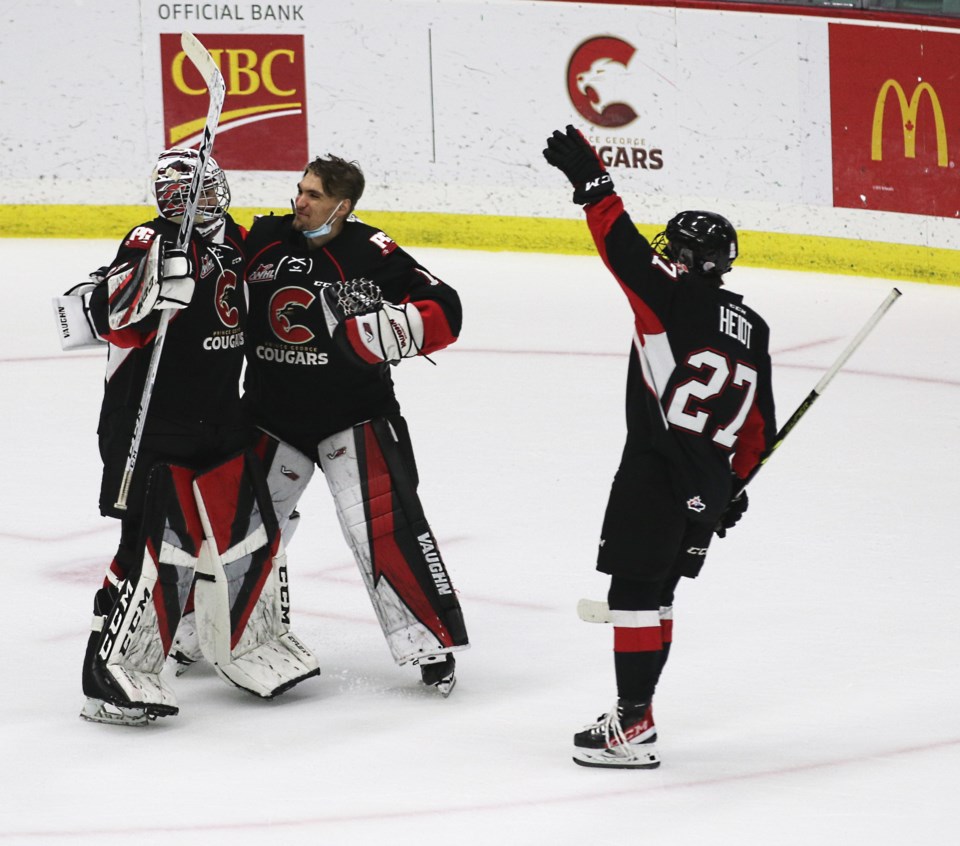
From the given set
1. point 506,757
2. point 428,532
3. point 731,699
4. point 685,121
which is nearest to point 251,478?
point 428,532

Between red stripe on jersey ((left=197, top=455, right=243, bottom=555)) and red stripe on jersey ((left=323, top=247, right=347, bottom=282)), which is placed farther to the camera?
red stripe on jersey ((left=323, top=247, right=347, bottom=282))

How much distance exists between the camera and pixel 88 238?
916cm

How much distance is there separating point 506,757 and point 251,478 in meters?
0.82

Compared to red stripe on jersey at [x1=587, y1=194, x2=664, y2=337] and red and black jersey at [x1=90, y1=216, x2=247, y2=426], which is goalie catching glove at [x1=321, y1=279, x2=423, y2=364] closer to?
red and black jersey at [x1=90, y1=216, x2=247, y2=426]

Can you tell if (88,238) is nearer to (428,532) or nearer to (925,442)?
(925,442)

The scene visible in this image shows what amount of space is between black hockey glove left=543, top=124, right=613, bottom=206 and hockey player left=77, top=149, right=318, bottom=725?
2.61 feet

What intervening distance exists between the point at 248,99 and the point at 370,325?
5387 mm

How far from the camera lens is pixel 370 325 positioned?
383 cm

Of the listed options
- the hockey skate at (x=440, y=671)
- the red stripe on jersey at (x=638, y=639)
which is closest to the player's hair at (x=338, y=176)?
the hockey skate at (x=440, y=671)

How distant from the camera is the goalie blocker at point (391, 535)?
4039 millimetres

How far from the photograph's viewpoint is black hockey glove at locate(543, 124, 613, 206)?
3311 millimetres

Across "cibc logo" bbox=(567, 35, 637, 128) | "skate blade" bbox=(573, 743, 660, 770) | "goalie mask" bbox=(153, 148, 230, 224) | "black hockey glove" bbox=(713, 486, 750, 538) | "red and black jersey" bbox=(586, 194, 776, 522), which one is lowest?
"skate blade" bbox=(573, 743, 660, 770)

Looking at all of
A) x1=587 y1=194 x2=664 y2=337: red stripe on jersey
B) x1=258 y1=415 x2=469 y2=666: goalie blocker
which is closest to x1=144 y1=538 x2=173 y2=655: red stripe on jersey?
x1=258 y1=415 x2=469 y2=666: goalie blocker

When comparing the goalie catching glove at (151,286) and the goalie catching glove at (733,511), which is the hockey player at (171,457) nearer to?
the goalie catching glove at (151,286)
